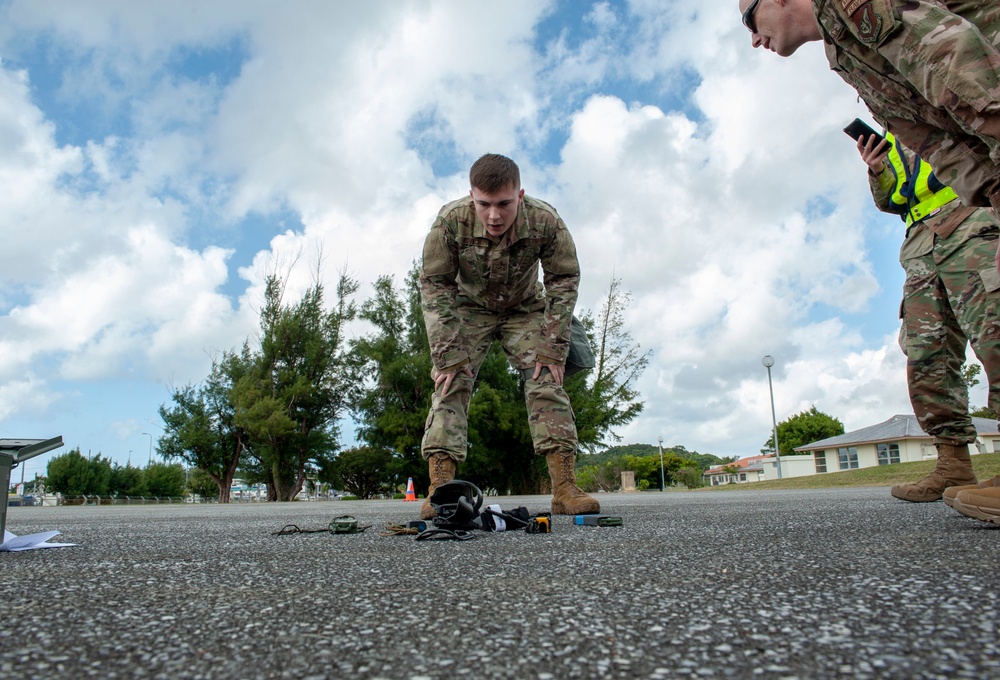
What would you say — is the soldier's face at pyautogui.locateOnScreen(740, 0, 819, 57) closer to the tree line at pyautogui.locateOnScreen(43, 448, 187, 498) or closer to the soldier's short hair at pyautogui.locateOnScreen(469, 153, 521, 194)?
the soldier's short hair at pyautogui.locateOnScreen(469, 153, 521, 194)

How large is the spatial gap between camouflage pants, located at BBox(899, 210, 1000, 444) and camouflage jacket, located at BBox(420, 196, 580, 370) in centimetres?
173

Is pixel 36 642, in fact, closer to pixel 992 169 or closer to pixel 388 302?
pixel 992 169

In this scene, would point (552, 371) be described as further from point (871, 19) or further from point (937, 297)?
point (871, 19)

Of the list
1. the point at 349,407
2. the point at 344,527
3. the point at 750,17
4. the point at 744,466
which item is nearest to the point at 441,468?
the point at 344,527

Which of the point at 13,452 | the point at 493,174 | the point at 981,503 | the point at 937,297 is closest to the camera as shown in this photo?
the point at 13,452

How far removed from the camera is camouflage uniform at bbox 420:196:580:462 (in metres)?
3.71

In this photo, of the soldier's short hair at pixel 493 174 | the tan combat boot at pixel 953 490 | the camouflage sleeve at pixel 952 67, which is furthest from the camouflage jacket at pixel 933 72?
the soldier's short hair at pixel 493 174

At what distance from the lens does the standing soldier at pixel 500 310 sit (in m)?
3.63

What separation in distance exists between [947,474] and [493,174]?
2.80 meters

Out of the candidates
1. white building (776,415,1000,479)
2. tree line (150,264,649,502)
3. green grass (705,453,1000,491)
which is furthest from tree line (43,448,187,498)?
white building (776,415,1000,479)

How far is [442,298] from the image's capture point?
3898mm

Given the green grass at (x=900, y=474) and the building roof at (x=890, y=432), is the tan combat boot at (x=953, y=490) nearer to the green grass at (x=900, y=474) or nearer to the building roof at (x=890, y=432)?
the green grass at (x=900, y=474)

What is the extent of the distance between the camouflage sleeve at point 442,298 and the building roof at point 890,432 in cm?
4222

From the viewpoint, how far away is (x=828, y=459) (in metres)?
45.2
